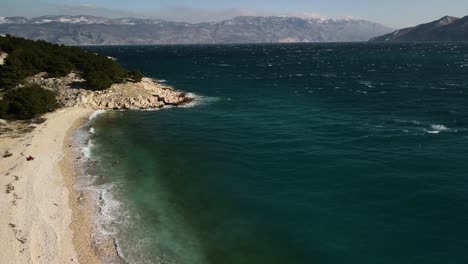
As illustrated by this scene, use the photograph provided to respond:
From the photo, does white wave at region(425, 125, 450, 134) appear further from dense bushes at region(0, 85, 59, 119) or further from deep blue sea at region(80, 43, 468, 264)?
dense bushes at region(0, 85, 59, 119)

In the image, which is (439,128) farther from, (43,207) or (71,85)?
(71,85)

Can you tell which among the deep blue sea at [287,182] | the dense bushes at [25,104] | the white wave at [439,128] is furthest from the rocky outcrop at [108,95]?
the white wave at [439,128]

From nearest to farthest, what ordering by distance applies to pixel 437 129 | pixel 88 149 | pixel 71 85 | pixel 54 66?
pixel 88 149 < pixel 437 129 < pixel 71 85 < pixel 54 66

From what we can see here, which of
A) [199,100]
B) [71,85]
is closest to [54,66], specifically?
[71,85]

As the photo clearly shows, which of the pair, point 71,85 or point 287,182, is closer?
point 287,182

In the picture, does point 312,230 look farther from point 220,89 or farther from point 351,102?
point 220,89

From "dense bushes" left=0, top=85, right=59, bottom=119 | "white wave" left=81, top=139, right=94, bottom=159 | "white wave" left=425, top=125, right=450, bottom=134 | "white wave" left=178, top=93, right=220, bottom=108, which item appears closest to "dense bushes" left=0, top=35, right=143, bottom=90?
"dense bushes" left=0, top=85, right=59, bottom=119

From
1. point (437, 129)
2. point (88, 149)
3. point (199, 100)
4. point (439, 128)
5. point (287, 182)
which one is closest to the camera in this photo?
point (287, 182)
